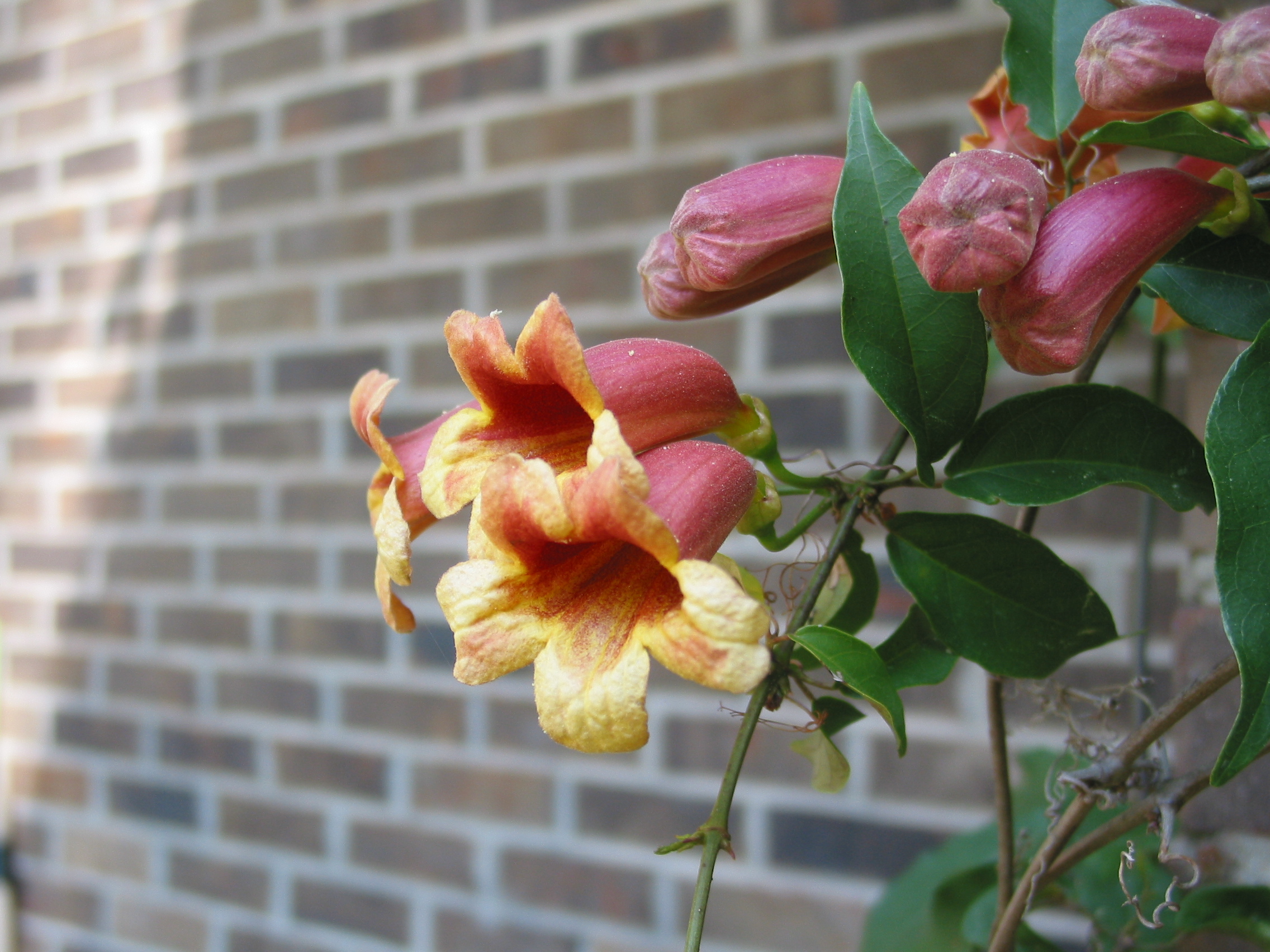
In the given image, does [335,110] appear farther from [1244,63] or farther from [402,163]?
[1244,63]

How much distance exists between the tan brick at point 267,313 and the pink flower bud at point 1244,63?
1038mm

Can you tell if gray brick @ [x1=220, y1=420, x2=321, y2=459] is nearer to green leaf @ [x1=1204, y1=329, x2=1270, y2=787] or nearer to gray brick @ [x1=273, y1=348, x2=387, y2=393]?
gray brick @ [x1=273, y1=348, x2=387, y2=393]

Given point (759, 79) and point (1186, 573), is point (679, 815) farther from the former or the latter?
point (759, 79)

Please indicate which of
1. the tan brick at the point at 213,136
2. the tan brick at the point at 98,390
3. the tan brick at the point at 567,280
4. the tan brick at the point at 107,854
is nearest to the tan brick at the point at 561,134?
the tan brick at the point at 567,280

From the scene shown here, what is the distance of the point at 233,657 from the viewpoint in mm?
1229

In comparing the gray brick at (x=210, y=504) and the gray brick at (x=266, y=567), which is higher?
the gray brick at (x=210, y=504)

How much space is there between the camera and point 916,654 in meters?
0.38

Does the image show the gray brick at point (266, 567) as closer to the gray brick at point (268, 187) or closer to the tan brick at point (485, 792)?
the tan brick at point (485, 792)

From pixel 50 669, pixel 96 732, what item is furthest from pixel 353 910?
pixel 50 669

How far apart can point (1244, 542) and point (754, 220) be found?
17 cm

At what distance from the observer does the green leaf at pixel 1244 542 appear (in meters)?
0.26

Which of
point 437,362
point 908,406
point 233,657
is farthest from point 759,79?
→ point 233,657

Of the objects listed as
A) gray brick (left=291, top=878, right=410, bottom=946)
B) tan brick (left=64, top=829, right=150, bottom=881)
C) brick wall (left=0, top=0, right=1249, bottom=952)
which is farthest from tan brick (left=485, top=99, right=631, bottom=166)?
tan brick (left=64, top=829, right=150, bottom=881)

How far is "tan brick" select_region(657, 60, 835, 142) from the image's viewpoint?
879 millimetres
